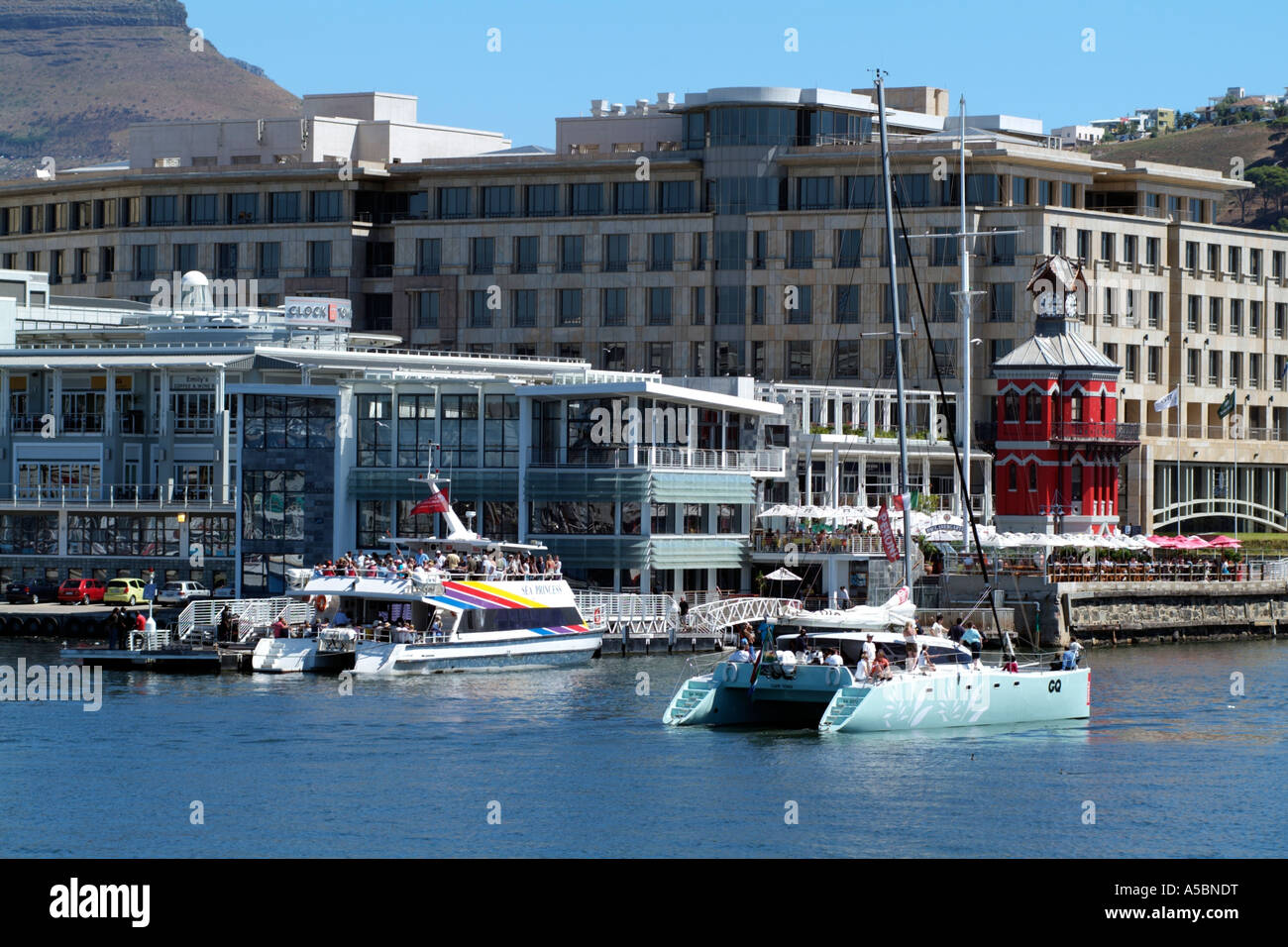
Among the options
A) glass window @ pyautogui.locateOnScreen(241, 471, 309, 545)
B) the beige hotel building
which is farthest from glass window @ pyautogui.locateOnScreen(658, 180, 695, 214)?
glass window @ pyautogui.locateOnScreen(241, 471, 309, 545)

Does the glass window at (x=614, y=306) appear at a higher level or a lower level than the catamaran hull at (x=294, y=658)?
higher

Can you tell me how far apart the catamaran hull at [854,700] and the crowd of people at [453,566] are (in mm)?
18451

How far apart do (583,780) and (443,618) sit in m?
26.3

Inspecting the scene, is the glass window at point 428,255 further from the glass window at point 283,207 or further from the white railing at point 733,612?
the white railing at point 733,612

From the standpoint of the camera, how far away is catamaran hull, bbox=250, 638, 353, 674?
262ft

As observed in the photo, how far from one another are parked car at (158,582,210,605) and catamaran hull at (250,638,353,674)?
2095 centimetres

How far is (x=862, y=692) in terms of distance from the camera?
63906 millimetres

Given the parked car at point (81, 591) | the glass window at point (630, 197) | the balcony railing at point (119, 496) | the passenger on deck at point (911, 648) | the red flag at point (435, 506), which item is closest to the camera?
the passenger on deck at point (911, 648)

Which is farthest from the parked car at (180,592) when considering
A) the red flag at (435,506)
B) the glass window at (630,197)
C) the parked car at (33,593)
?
the glass window at (630,197)

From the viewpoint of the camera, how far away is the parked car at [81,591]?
104m

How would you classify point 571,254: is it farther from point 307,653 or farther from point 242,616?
point 307,653

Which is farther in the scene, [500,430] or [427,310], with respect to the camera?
[427,310]

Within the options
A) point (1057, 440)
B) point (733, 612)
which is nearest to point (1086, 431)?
point (1057, 440)
